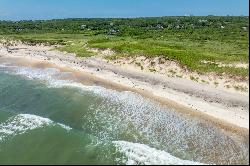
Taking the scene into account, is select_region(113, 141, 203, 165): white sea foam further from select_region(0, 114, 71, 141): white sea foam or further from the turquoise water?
select_region(0, 114, 71, 141): white sea foam

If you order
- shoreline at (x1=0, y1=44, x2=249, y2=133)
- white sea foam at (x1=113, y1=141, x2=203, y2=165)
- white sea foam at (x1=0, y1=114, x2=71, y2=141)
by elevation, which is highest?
shoreline at (x1=0, y1=44, x2=249, y2=133)

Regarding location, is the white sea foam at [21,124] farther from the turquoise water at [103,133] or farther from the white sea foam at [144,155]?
the white sea foam at [144,155]

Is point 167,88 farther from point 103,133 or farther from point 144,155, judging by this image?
point 144,155

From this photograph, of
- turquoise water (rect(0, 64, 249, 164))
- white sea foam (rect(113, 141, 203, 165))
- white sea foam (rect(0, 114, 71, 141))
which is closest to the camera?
white sea foam (rect(113, 141, 203, 165))

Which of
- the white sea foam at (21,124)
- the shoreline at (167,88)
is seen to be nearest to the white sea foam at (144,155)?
the white sea foam at (21,124)

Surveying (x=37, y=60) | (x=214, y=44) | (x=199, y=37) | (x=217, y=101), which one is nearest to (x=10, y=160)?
(x=217, y=101)

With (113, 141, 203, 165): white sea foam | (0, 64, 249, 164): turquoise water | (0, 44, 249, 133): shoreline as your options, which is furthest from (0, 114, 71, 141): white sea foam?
(0, 44, 249, 133): shoreline
